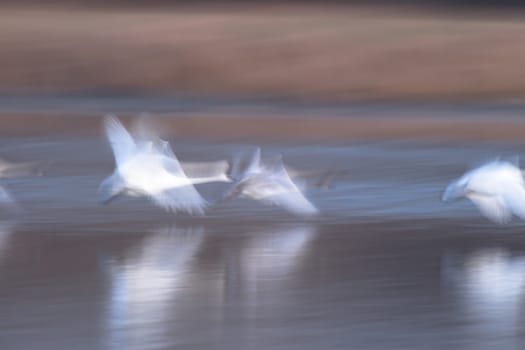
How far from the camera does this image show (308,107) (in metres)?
16.2

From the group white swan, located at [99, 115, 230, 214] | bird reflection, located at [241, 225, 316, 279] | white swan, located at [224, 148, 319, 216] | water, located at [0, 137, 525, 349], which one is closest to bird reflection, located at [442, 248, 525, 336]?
water, located at [0, 137, 525, 349]

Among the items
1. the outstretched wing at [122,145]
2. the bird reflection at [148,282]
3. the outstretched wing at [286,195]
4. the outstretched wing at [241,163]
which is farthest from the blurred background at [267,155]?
the outstretched wing at [122,145]

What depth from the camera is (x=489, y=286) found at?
6770 millimetres

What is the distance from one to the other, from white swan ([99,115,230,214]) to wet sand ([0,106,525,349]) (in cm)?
14

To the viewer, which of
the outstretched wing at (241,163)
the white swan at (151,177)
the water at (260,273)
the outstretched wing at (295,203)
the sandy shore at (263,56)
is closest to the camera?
the water at (260,273)

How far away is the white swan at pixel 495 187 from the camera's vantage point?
8.13m

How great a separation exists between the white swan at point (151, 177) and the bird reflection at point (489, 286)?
1.77 metres

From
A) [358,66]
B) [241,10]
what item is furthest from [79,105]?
[241,10]

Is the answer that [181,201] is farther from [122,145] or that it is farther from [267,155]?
[267,155]

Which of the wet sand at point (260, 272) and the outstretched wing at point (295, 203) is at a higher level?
the outstretched wing at point (295, 203)

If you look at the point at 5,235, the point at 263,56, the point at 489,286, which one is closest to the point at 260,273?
the point at 489,286

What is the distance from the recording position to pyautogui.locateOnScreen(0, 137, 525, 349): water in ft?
18.9

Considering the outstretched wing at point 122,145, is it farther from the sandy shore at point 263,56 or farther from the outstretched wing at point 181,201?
the sandy shore at point 263,56

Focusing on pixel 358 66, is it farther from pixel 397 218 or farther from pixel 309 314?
pixel 309 314
